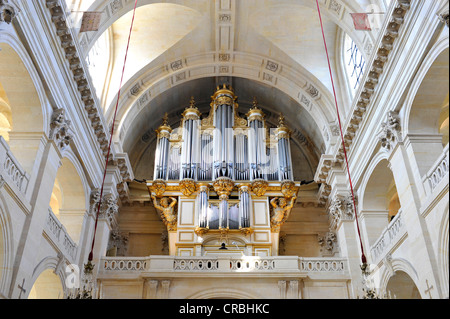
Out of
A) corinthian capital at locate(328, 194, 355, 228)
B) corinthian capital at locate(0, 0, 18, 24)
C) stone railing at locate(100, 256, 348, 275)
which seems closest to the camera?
corinthian capital at locate(0, 0, 18, 24)

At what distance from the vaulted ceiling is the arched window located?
0.77 ft

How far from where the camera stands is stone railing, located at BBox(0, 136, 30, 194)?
8.76 meters

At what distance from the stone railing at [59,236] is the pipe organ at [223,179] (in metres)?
3.59

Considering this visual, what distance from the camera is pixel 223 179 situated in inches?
636

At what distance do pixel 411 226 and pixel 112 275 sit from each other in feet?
28.2

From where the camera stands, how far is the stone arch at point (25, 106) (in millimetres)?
9988

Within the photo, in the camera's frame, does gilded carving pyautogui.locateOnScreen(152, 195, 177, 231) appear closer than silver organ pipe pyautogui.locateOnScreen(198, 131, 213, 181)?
Yes

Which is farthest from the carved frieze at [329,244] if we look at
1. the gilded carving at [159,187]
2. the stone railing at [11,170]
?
the stone railing at [11,170]

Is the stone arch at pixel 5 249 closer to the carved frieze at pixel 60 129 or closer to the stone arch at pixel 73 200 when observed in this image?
the carved frieze at pixel 60 129

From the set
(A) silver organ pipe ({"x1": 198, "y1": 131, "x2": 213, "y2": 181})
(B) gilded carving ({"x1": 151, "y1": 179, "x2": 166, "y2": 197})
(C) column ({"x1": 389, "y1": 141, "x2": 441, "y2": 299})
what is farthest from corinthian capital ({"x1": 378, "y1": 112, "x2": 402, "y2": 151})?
(B) gilded carving ({"x1": 151, "y1": 179, "x2": 166, "y2": 197})

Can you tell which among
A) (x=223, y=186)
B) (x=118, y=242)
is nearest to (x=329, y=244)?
(x=223, y=186)

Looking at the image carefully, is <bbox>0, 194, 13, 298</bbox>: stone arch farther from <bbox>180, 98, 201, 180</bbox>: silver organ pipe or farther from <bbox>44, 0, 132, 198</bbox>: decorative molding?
<bbox>180, 98, 201, 180</bbox>: silver organ pipe

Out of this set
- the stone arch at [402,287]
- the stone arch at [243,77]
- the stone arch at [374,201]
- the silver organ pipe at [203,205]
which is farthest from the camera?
the stone arch at [243,77]

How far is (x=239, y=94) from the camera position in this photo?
21.3 meters
